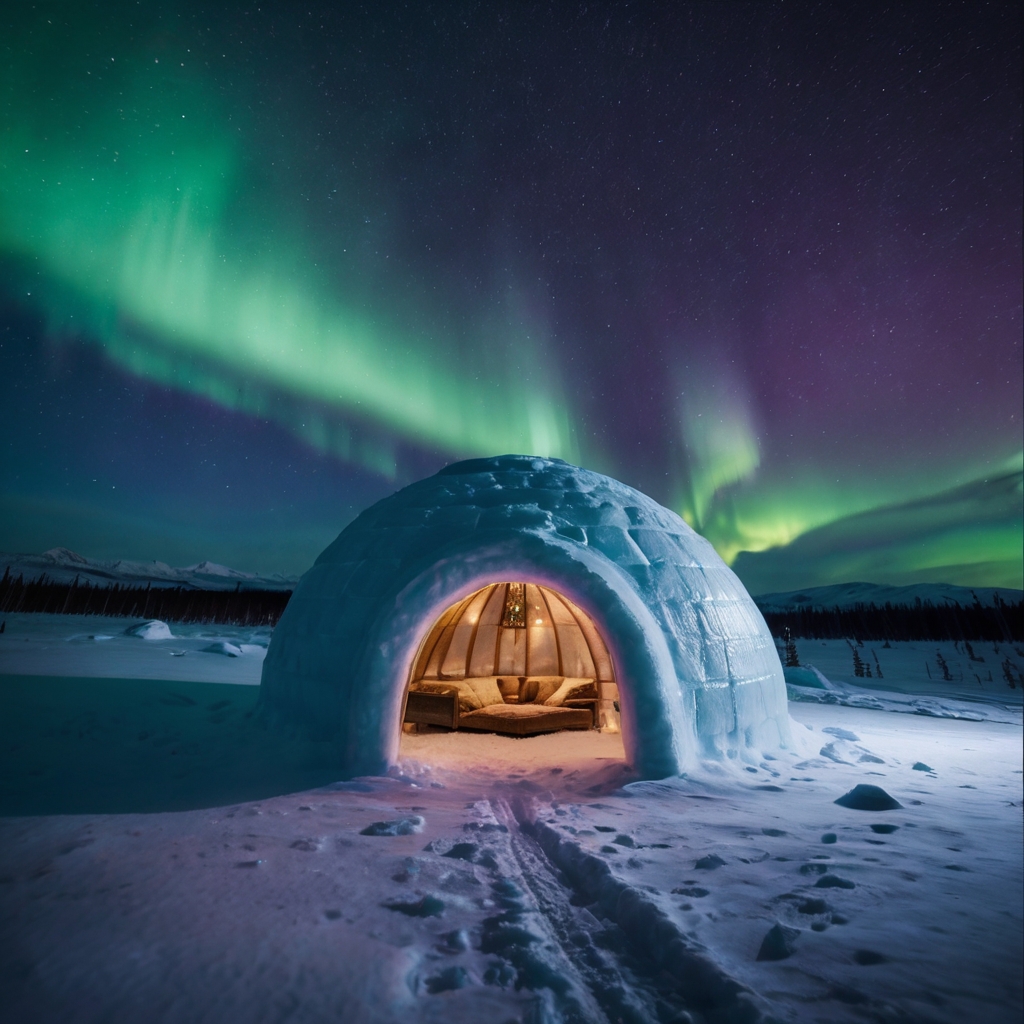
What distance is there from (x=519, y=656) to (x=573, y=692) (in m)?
1.39

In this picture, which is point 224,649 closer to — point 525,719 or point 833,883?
point 525,719

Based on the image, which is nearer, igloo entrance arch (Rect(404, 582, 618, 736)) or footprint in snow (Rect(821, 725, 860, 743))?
footprint in snow (Rect(821, 725, 860, 743))

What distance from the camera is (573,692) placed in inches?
320

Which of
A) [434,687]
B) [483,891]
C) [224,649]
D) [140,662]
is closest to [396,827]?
[483,891]

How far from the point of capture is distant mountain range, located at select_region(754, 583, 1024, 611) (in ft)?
318

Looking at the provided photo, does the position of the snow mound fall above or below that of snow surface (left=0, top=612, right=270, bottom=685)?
above

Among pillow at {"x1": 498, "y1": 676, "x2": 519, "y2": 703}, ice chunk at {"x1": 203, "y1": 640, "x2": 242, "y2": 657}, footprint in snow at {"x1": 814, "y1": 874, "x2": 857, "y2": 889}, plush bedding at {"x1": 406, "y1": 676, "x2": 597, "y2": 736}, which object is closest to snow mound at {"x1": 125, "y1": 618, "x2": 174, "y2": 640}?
ice chunk at {"x1": 203, "y1": 640, "x2": 242, "y2": 657}

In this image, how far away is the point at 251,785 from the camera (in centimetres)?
395

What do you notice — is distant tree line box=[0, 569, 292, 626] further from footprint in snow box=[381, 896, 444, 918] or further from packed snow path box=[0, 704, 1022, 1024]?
footprint in snow box=[381, 896, 444, 918]

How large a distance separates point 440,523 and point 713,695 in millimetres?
3140

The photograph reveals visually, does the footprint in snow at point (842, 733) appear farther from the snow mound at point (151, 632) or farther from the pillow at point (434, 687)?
the snow mound at point (151, 632)

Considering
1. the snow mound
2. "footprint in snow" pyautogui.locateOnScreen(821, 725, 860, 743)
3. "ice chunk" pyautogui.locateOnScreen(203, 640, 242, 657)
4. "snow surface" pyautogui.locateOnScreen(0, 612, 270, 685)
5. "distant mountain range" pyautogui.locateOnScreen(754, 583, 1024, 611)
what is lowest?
"footprint in snow" pyautogui.locateOnScreen(821, 725, 860, 743)

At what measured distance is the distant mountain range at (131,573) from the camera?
104 metres

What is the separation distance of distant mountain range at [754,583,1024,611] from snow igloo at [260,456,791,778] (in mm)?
100590
